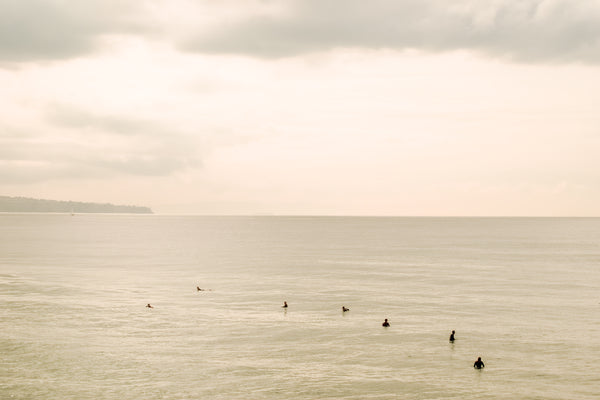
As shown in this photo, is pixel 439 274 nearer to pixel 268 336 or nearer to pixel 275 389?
pixel 268 336

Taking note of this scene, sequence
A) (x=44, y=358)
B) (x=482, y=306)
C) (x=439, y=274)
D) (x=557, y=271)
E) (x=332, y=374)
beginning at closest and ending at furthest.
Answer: (x=332, y=374) < (x=44, y=358) < (x=482, y=306) < (x=439, y=274) < (x=557, y=271)

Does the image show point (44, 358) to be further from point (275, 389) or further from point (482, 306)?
point (482, 306)

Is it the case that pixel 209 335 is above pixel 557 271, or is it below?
below

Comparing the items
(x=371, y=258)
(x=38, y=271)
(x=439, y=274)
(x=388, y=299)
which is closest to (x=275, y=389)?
(x=388, y=299)

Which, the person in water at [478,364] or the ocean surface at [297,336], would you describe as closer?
the ocean surface at [297,336]

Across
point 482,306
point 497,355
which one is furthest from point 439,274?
point 497,355

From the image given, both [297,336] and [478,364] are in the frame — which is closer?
[478,364]

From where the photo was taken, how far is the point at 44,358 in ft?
154

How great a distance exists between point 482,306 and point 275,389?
129 feet

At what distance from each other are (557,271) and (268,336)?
78259 millimetres

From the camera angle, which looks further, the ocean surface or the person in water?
the person in water

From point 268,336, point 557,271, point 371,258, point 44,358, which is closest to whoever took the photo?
point 44,358

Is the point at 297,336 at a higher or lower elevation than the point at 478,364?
lower

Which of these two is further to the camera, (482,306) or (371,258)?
(371,258)
